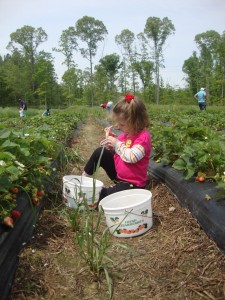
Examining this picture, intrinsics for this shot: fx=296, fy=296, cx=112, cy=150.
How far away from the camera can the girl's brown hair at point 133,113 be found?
8.81ft

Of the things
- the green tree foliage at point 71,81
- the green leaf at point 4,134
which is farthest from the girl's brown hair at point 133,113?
the green tree foliage at point 71,81

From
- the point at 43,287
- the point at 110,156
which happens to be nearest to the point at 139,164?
the point at 110,156

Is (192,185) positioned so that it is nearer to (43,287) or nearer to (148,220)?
(148,220)

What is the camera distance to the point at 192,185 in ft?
7.89

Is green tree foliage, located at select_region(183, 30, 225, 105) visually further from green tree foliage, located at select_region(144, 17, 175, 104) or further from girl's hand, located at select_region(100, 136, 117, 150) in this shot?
girl's hand, located at select_region(100, 136, 117, 150)

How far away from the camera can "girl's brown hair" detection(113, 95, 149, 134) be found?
269 centimetres

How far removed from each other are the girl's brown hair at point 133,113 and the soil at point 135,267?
89 cm

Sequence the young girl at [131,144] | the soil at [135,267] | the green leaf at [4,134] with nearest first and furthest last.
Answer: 1. the soil at [135,267]
2. the green leaf at [4,134]
3. the young girl at [131,144]

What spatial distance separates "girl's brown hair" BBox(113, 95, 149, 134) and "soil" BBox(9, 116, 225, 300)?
35.2 inches

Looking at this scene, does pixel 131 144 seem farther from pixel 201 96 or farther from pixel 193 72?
pixel 193 72

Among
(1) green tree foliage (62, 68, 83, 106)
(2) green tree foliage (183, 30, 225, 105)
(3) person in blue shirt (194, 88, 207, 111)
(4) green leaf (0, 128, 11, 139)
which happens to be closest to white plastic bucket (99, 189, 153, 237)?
(4) green leaf (0, 128, 11, 139)

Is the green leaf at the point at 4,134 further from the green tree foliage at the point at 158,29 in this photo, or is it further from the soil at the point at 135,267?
the green tree foliage at the point at 158,29

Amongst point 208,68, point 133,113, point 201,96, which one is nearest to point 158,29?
point 208,68

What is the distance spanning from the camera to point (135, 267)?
1773 millimetres
